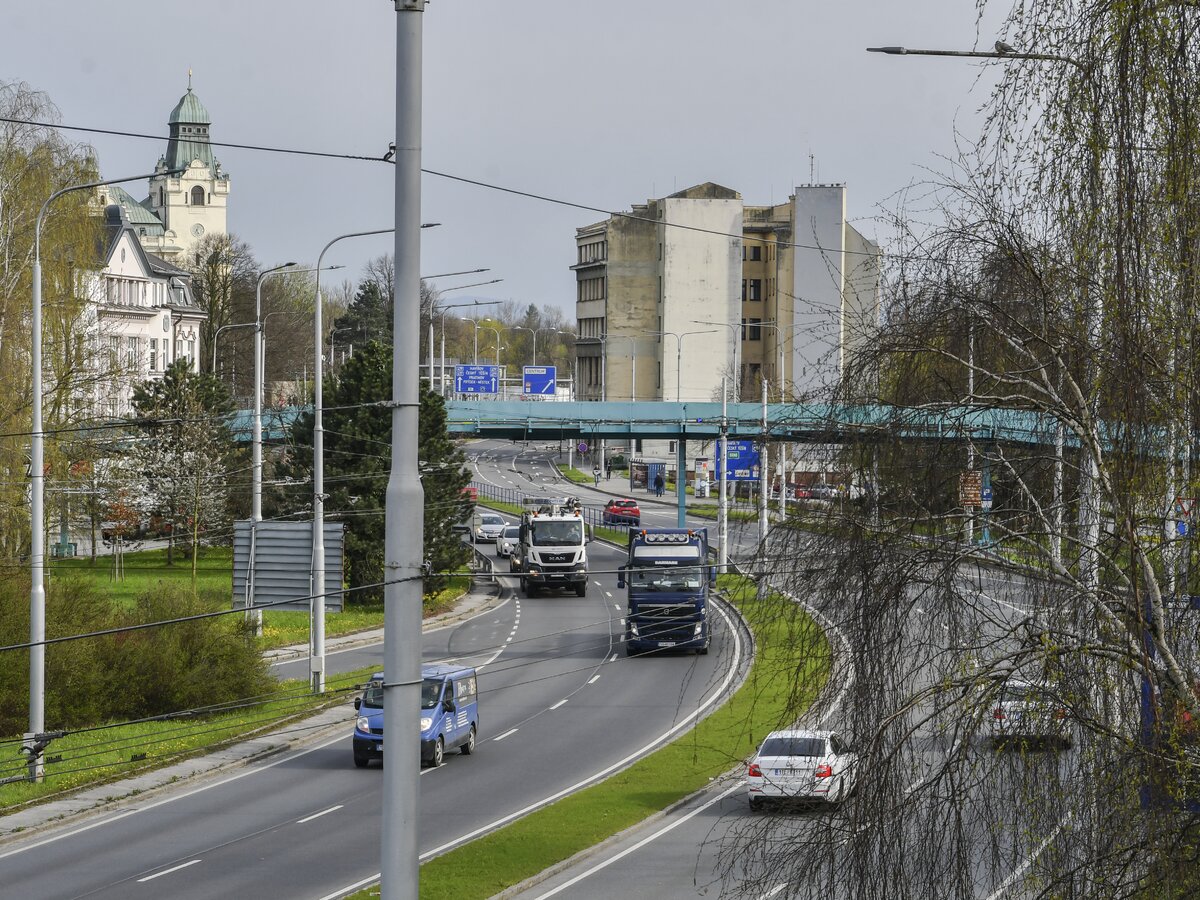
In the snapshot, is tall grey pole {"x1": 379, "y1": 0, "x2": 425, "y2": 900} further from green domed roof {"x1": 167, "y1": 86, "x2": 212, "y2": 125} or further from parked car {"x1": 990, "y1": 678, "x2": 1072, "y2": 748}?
green domed roof {"x1": 167, "y1": 86, "x2": 212, "y2": 125}

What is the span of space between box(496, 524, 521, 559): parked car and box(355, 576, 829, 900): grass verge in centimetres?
4207

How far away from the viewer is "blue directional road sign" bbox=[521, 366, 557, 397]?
77.9m

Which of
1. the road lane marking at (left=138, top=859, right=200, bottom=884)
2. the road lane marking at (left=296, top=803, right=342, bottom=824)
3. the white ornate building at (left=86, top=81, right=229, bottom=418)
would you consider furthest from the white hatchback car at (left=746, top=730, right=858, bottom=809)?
the road lane marking at (left=296, top=803, right=342, bottom=824)

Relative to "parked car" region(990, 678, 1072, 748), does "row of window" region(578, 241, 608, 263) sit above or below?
above

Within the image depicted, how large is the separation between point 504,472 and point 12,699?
317 ft

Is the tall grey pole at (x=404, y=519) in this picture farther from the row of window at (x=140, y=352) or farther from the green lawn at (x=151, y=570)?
the row of window at (x=140, y=352)

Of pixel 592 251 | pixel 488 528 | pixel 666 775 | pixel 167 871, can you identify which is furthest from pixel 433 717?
pixel 592 251

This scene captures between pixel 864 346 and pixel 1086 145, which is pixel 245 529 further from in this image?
pixel 1086 145

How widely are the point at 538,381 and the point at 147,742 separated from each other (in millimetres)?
47558

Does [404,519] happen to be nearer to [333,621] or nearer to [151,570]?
[333,621]

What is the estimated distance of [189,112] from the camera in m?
175

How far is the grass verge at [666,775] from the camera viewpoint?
9.84 m

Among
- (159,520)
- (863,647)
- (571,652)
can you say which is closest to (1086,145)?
(863,647)

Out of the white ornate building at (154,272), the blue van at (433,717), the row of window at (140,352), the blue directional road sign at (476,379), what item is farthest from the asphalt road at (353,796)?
the blue directional road sign at (476,379)
